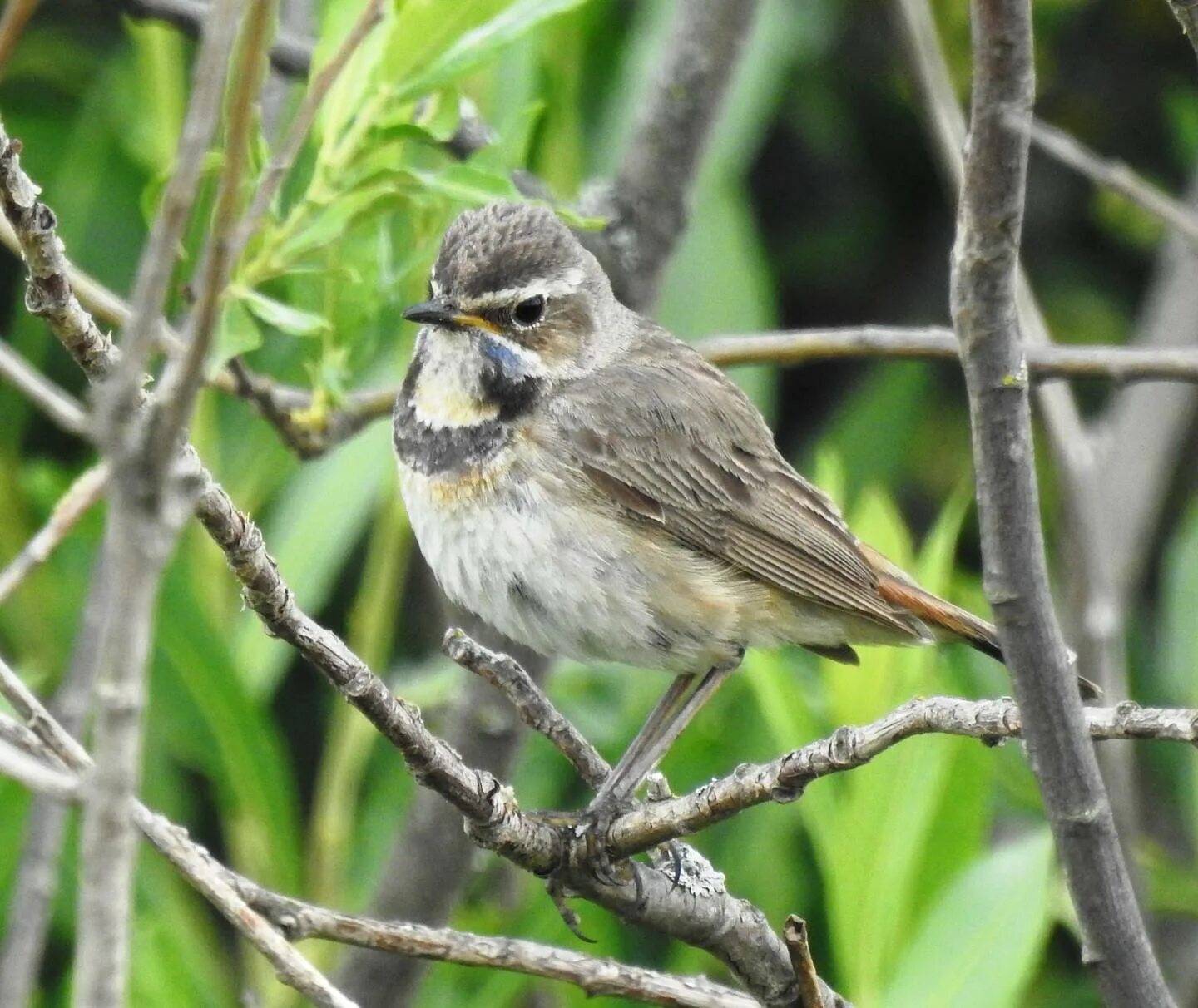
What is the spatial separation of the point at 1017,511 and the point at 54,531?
1412 mm

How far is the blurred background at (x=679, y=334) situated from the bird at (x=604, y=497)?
16 centimetres

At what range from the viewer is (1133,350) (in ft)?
12.6

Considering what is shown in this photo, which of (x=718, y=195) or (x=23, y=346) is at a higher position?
(x=718, y=195)

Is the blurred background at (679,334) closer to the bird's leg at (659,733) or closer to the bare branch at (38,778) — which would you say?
the bird's leg at (659,733)

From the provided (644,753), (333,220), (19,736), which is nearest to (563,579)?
(644,753)

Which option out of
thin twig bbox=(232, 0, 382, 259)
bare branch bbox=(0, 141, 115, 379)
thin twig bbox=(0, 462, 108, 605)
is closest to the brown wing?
thin twig bbox=(0, 462, 108, 605)

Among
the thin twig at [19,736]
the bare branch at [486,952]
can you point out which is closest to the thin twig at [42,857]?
the thin twig at [19,736]

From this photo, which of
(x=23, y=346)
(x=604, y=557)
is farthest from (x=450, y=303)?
(x=23, y=346)

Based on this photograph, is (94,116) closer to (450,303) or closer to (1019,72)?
(450,303)

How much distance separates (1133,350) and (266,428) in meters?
2.57

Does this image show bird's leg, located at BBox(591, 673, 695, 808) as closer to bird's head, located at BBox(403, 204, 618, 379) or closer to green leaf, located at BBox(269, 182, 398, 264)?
bird's head, located at BBox(403, 204, 618, 379)

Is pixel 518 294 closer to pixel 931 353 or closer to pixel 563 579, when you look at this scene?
pixel 563 579

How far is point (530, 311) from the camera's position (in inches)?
Answer: 176

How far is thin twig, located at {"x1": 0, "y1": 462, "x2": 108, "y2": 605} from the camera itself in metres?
2.45
